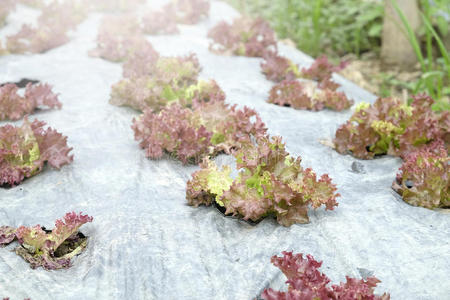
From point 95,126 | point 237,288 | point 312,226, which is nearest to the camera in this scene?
point 237,288

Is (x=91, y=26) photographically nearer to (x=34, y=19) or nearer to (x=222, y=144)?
(x=34, y=19)

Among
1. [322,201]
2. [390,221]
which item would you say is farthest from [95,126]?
[390,221]

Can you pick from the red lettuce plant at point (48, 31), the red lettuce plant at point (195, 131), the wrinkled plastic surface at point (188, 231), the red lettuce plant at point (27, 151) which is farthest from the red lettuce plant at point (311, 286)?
the red lettuce plant at point (48, 31)

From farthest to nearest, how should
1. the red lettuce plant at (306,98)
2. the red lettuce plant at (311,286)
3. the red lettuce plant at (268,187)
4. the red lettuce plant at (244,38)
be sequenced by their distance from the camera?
the red lettuce plant at (244,38) < the red lettuce plant at (306,98) < the red lettuce plant at (268,187) < the red lettuce plant at (311,286)

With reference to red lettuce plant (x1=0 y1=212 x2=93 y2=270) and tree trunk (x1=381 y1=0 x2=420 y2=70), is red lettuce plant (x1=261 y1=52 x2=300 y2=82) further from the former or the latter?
red lettuce plant (x1=0 y1=212 x2=93 y2=270)

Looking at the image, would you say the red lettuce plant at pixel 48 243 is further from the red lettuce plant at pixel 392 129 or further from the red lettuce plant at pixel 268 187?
the red lettuce plant at pixel 392 129

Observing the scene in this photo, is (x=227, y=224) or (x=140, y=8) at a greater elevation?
(x=140, y=8)
